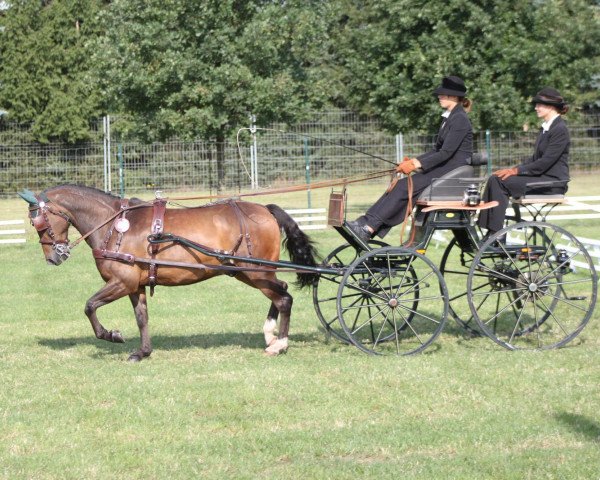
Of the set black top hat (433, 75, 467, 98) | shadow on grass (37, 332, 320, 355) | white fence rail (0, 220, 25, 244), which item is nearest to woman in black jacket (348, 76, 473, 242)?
black top hat (433, 75, 467, 98)

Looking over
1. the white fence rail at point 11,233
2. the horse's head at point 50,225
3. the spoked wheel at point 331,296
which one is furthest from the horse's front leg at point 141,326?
the white fence rail at point 11,233

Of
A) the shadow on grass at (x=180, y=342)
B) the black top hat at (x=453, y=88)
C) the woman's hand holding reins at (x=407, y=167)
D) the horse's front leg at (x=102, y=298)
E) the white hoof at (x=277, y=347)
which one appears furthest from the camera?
the shadow on grass at (x=180, y=342)

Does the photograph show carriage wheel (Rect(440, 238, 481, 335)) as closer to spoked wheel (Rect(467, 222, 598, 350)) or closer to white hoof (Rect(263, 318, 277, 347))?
spoked wheel (Rect(467, 222, 598, 350))

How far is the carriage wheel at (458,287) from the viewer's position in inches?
409

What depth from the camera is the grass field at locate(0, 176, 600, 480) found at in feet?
20.4

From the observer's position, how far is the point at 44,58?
35719 mm

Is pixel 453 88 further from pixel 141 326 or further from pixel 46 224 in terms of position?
pixel 46 224

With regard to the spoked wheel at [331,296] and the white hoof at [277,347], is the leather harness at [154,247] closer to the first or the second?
the white hoof at [277,347]

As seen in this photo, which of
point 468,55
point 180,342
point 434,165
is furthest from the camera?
point 468,55

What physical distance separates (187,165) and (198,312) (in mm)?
17401

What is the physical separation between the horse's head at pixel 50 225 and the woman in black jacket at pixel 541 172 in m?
3.98

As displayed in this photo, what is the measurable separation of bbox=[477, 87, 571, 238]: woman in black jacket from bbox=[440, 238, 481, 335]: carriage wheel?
0.57 meters

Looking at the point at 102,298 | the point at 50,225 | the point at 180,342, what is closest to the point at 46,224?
the point at 50,225

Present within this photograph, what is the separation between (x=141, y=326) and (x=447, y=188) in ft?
10.4
